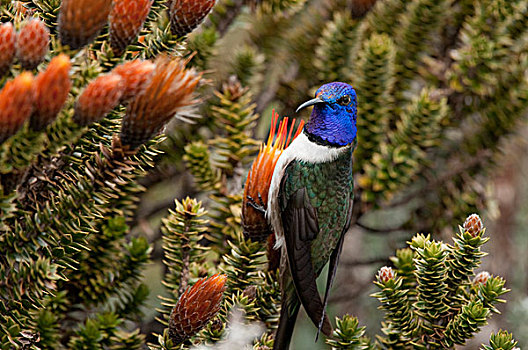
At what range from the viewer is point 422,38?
222 cm

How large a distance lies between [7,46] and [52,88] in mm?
120

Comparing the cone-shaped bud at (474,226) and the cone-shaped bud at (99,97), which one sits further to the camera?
the cone-shaped bud at (474,226)

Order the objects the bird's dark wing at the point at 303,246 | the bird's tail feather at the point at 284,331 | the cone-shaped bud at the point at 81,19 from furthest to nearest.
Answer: the bird's dark wing at the point at 303,246
the bird's tail feather at the point at 284,331
the cone-shaped bud at the point at 81,19

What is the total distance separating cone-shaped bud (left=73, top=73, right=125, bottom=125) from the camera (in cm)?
92

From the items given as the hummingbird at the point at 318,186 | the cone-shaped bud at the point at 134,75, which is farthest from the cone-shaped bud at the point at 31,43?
the hummingbird at the point at 318,186

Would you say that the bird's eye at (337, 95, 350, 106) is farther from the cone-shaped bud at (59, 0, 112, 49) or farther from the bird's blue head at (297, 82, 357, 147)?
the cone-shaped bud at (59, 0, 112, 49)

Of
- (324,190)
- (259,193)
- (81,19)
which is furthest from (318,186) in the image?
(81,19)

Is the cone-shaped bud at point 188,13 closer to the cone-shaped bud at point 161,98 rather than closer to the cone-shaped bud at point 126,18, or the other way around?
the cone-shaped bud at point 126,18

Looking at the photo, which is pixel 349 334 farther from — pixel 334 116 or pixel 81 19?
pixel 81 19

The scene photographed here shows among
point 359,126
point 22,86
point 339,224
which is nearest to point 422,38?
point 359,126

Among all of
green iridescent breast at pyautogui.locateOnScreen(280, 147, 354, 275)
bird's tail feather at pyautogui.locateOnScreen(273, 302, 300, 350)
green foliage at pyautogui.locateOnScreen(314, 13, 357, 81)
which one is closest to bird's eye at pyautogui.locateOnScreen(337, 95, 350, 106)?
green iridescent breast at pyautogui.locateOnScreen(280, 147, 354, 275)

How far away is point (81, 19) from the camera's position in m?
0.97

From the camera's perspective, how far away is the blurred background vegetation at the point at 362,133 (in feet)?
5.28

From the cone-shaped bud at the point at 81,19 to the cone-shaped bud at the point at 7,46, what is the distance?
10cm
